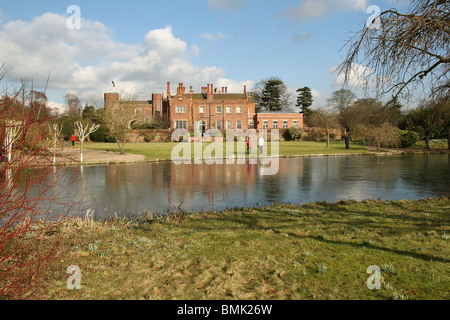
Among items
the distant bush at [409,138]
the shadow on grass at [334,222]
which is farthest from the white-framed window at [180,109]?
the shadow on grass at [334,222]

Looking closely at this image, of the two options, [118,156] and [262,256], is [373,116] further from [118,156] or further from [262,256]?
[118,156]

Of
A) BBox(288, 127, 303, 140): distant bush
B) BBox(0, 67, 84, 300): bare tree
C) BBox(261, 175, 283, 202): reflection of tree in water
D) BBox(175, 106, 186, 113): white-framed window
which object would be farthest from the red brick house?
BBox(0, 67, 84, 300): bare tree

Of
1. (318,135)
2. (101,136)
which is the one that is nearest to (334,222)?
(101,136)

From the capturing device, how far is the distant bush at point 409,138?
38281 mm

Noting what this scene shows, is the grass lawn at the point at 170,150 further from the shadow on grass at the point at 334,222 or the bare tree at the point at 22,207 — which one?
the bare tree at the point at 22,207

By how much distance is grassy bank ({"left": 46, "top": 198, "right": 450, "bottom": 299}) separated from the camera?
13.6 feet

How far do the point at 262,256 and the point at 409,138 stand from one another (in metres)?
39.4

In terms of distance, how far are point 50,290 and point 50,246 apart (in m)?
1.72

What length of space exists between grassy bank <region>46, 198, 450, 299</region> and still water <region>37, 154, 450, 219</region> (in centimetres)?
237

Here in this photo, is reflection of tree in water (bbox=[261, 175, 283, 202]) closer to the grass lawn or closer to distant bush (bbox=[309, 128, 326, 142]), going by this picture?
the grass lawn

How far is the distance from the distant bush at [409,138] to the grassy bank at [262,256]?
34.5 m

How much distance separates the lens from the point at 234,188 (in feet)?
43.2

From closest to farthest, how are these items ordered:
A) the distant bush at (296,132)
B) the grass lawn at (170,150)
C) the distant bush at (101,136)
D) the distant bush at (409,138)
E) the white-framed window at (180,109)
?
the grass lawn at (170,150) < the distant bush at (409,138) < the distant bush at (101,136) < the distant bush at (296,132) < the white-framed window at (180,109)

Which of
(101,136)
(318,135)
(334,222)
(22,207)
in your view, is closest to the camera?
(22,207)
